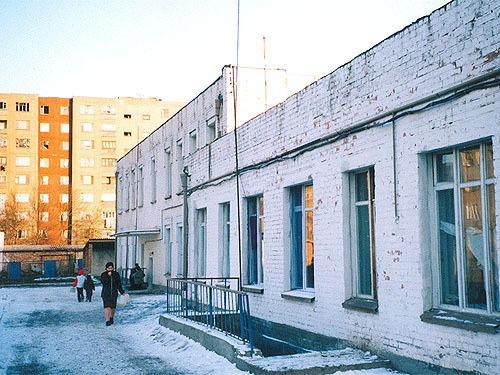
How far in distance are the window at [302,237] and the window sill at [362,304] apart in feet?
5.86

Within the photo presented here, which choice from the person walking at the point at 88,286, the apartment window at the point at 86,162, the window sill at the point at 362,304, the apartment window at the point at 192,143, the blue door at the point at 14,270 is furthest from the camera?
the apartment window at the point at 86,162

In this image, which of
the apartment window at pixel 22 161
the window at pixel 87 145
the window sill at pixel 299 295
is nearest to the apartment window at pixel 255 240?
the window sill at pixel 299 295

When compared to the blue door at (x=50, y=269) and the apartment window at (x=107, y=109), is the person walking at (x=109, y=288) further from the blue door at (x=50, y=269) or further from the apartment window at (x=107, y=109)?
the apartment window at (x=107, y=109)

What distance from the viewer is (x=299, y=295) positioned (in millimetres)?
10492

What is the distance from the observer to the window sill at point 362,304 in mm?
8336

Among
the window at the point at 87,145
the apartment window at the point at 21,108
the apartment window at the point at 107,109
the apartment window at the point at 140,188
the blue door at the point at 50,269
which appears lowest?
the blue door at the point at 50,269

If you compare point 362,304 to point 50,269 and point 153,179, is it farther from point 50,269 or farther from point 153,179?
point 50,269

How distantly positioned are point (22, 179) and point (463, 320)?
3026 inches

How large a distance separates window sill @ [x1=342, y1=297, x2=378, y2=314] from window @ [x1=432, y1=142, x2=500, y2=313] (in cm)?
120

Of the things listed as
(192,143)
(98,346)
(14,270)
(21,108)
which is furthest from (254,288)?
(21,108)

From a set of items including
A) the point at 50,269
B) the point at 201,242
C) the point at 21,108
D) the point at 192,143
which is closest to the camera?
the point at 201,242

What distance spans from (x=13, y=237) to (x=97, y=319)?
190 ft

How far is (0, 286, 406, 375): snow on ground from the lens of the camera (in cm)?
937

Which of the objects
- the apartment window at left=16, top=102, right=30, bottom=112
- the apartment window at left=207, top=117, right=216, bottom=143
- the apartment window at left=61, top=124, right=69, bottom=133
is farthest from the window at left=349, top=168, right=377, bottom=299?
the apartment window at left=16, top=102, right=30, bottom=112
